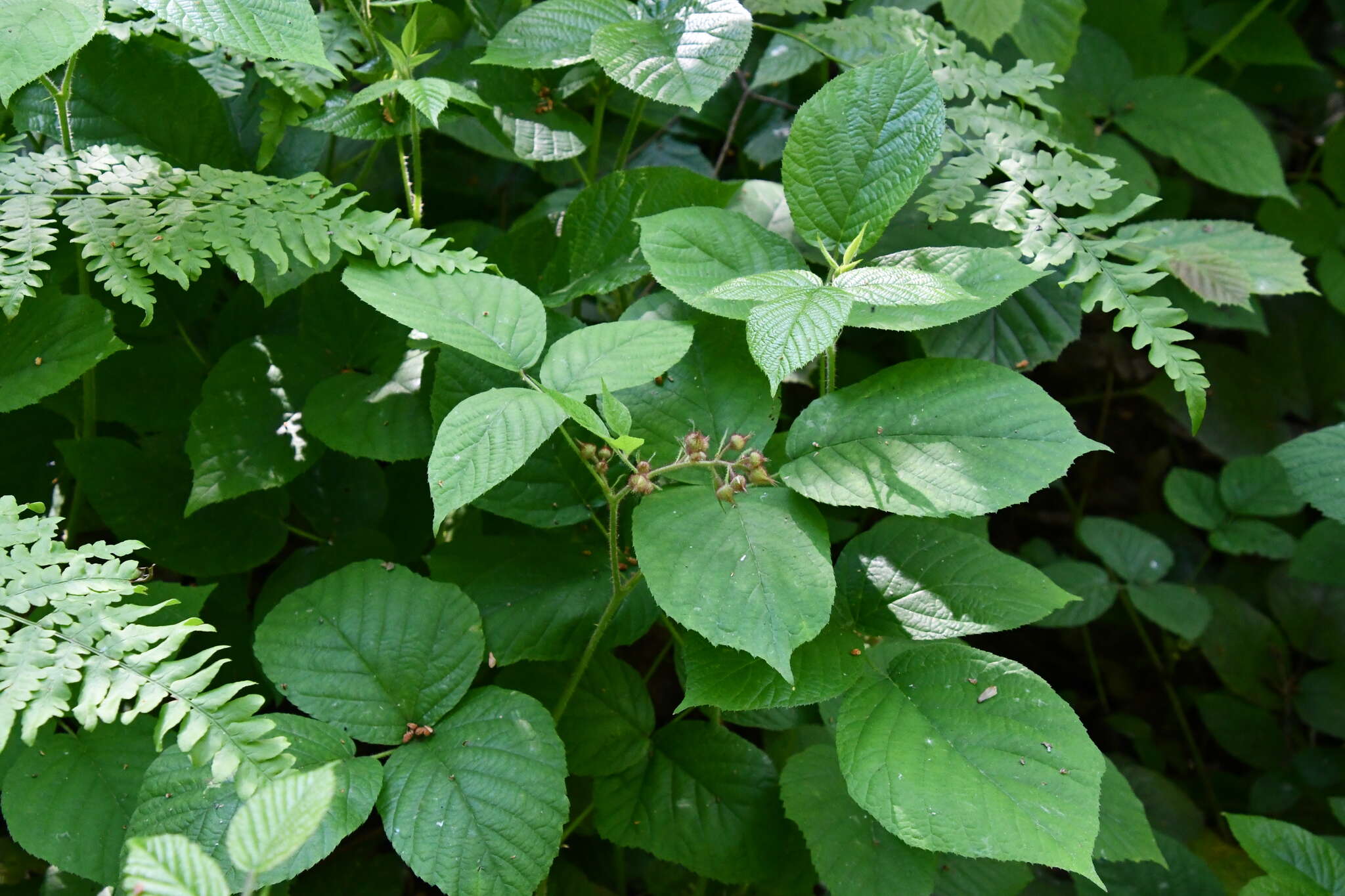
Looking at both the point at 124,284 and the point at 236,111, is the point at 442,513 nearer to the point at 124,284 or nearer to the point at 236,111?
the point at 124,284

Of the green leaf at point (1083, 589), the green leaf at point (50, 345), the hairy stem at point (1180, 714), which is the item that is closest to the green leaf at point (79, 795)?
the green leaf at point (50, 345)

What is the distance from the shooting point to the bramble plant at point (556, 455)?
0.97 metres

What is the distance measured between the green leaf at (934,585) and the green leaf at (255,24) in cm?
90

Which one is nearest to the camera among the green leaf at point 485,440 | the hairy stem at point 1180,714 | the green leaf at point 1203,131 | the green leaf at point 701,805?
the green leaf at point 485,440

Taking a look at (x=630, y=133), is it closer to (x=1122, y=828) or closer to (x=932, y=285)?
(x=932, y=285)

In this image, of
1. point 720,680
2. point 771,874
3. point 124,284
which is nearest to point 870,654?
point 720,680

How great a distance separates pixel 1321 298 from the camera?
2.44 m

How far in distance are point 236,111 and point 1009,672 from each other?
1.50 meters

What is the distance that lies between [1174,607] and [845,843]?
45.4 inches

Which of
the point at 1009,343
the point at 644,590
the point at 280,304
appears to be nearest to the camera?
the point at 644,590

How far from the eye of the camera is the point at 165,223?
1118 millimetres

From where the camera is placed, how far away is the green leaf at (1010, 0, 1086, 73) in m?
1.77

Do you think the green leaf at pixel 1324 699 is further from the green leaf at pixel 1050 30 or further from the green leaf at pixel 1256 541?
the green leaf at pixel 1050 30

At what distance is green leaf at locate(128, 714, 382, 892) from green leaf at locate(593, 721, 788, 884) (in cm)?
36
